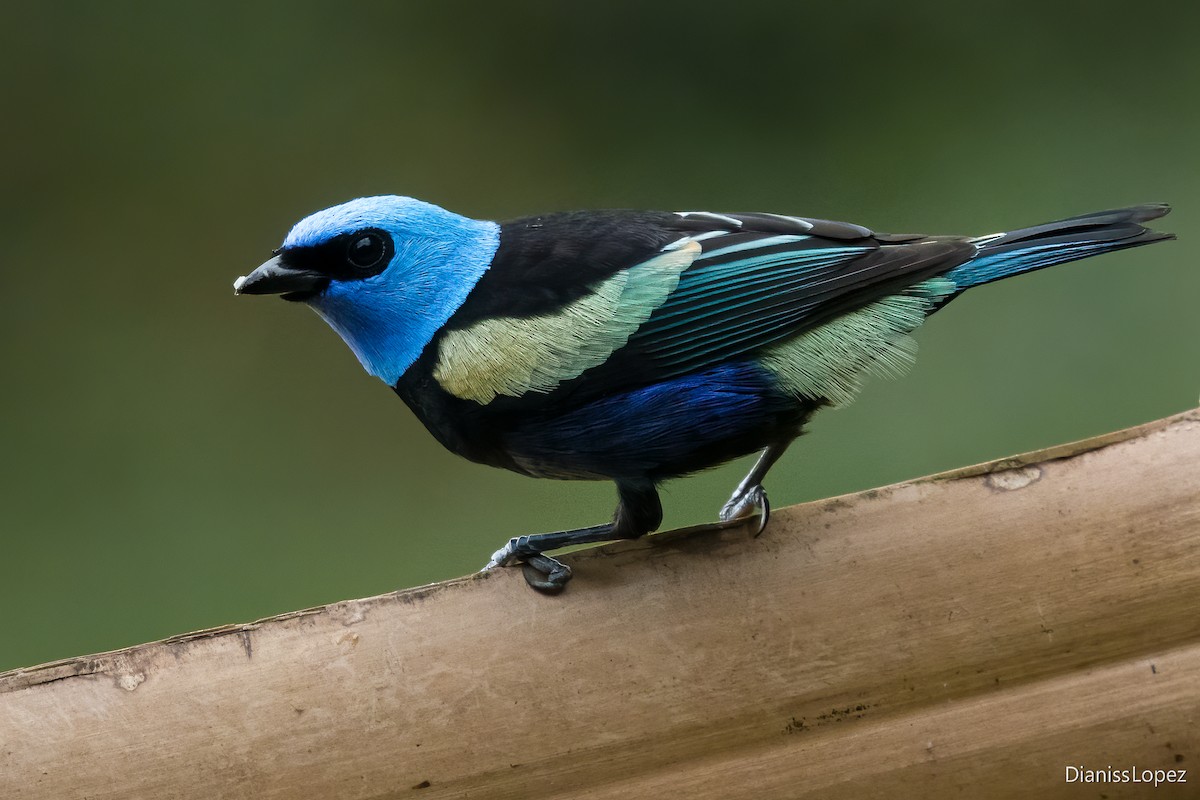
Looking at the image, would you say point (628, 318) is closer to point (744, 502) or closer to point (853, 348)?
point (853, 348)

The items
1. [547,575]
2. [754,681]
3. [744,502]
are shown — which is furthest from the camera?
[744,502]

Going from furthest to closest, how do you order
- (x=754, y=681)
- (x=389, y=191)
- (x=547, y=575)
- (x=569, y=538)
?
(x=389, y=191), (x=569, y=538), (x=547, y=575), (x=754, y=681)

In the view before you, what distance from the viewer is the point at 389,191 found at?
3092 millimetres

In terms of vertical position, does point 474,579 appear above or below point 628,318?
below

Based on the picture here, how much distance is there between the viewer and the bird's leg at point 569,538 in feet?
5.18

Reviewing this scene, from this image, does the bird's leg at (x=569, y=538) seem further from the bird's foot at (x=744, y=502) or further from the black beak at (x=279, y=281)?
the black beak at (x=279, y=281)

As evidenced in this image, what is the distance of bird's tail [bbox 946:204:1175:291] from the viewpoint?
5.21 feet

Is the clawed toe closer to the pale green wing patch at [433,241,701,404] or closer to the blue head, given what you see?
the pale green wing patch at [433,241,701,404]

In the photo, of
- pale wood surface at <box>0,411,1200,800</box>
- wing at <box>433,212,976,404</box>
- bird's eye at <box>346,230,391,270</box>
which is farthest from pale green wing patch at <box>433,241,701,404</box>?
pale wood surface at <box>0,411,1200,800</box>

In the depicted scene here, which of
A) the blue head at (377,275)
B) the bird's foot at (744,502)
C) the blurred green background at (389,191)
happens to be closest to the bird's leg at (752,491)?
the bird's foot at (744,502)

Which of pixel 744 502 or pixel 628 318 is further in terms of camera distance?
pixel 744 502

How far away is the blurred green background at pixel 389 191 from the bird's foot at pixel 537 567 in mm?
1276

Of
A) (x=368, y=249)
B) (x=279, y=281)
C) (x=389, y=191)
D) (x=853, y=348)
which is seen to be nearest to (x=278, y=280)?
(x=279, y=281)

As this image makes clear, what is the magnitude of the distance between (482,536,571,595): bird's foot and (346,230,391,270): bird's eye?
439 millimetres
